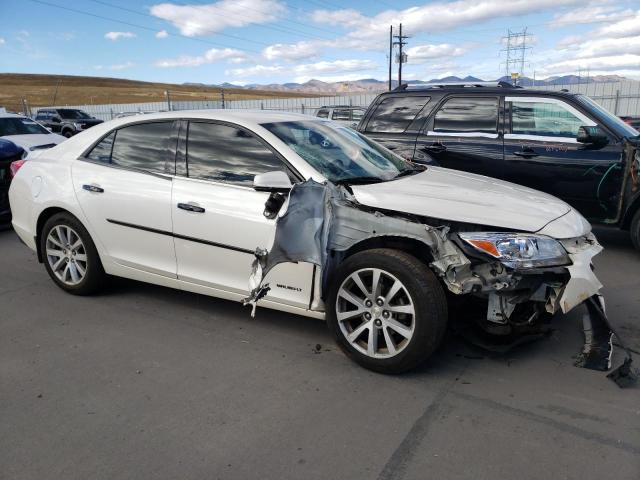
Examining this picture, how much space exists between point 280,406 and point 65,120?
27388 mm

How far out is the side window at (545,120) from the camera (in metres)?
6.04

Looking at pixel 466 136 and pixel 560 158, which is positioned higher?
pixel 466 136

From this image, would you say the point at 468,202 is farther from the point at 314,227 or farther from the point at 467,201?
the point at 314,227

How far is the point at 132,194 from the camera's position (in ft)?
13.7

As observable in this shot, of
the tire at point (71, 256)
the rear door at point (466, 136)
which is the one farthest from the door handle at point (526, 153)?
the tire at point (71, 256)

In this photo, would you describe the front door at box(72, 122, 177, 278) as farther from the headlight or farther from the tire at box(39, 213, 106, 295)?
the headlight

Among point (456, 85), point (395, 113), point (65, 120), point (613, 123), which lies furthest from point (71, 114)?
point (613, 123)

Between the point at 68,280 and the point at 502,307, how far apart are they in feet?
12.1

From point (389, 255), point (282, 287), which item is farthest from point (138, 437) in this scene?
point (389, 255)

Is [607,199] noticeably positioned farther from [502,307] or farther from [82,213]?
[82,213]

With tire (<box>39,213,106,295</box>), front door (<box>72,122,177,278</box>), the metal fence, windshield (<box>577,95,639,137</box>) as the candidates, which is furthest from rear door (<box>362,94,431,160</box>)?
the metal fence

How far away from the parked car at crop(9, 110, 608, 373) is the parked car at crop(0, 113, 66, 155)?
235 inches

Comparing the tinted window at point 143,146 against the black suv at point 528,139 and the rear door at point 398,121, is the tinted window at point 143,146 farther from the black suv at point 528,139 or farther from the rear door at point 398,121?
the black suv at point 528,139

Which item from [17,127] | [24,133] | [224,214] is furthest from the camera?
[17,127]
